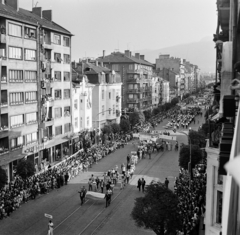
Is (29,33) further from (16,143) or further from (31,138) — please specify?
(16,143)

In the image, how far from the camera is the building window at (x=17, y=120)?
43719 mm

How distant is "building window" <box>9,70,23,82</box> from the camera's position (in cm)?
4337

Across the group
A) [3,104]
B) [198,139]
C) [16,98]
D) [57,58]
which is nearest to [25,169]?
[3,104]

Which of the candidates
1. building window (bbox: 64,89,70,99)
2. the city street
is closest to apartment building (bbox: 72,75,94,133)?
building window (bbox: 64,89,70,99)

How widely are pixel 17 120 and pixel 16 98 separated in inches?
91.9

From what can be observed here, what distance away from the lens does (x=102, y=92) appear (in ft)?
253

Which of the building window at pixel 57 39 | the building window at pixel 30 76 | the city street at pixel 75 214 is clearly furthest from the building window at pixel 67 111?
the city street at pixel 75 214

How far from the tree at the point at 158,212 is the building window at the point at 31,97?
28.8 m

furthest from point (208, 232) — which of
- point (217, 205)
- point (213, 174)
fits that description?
point (213, 174)

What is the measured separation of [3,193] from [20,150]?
1454 cm

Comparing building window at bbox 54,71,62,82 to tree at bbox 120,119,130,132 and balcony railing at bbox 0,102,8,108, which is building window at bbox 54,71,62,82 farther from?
tree at bbox 120,119,130,132

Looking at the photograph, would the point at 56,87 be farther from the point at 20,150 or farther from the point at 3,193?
the point at 3,193

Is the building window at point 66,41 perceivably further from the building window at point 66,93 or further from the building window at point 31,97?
the building window at point 31,97

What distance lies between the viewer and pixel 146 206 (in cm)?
2091
